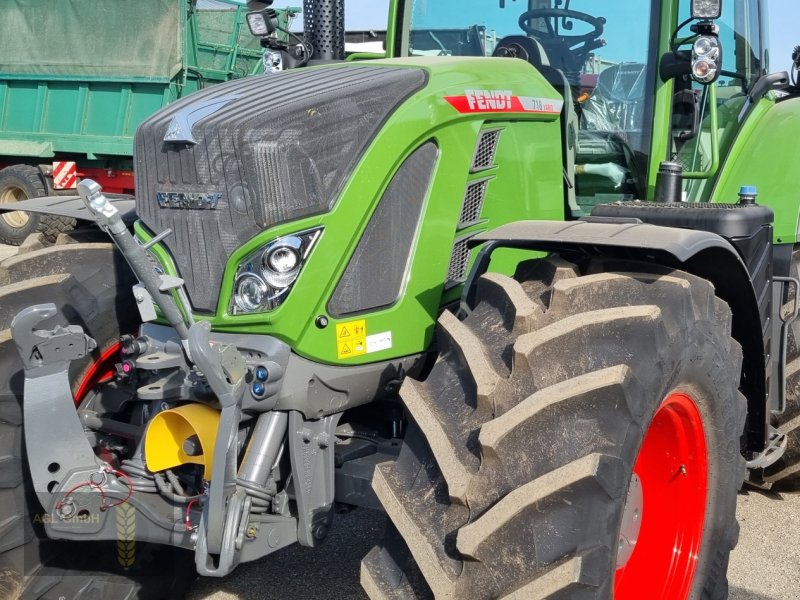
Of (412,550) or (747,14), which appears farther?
(747,14)

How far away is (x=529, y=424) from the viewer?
2311 mm

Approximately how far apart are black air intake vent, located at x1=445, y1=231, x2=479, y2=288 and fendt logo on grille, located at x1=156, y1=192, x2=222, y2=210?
86cm

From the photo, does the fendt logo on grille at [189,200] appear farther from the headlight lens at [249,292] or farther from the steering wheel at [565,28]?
the steering wheel at [565,28]

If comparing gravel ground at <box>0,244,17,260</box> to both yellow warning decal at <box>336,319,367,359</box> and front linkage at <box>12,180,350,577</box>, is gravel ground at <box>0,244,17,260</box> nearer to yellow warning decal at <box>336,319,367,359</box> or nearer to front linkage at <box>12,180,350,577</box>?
front linkage at <box>12,180,350,577</box>

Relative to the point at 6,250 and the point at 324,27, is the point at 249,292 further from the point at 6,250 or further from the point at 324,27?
the point at 6,250

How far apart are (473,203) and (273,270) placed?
0.87m

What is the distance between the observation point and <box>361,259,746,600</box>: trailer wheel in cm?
224

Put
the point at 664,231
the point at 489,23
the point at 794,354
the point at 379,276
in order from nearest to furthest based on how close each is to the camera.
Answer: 1. the point at 664,231
2. the point at 379,276
3. the point at 489,23
4. the point at 794,354

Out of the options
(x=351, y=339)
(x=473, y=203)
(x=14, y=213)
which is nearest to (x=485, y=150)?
(x=473, y=203)

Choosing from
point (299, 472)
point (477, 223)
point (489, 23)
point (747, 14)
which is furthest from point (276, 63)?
point (747, 14)

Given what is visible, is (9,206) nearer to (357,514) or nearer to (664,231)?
(357,514)

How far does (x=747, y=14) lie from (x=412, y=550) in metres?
3.36

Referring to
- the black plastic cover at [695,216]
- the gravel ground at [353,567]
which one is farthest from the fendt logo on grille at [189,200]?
the gravel ground at [353,567]

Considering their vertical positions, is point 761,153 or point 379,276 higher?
point 761,153
